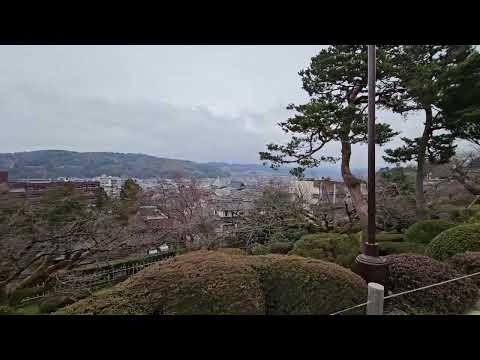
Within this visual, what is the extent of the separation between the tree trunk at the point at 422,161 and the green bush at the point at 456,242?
9.63 ft

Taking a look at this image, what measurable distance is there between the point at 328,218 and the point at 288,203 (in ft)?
4.86

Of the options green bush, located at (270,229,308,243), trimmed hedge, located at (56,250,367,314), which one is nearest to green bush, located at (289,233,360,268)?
green bush, located at (270,229,308,243)

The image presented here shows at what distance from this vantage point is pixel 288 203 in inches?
262

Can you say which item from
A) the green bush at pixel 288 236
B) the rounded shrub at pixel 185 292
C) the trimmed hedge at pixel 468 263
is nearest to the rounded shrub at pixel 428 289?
the trimmed hedge at pixel 468 263

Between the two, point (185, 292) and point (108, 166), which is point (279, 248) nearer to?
point (185, 292)

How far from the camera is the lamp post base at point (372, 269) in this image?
2.59m

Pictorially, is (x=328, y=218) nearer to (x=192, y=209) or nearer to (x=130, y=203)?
(x=192, y=209)

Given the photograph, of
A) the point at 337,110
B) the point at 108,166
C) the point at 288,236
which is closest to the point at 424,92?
the point at 337,110

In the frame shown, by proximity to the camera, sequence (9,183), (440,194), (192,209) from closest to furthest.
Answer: (9,183)
(192,209)
(440,194)

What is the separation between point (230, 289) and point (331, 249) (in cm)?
287
